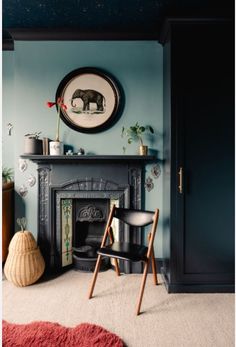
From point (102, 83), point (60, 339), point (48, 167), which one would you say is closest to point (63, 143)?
point (48, 167)

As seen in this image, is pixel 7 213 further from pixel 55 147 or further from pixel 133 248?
pixel 133 248

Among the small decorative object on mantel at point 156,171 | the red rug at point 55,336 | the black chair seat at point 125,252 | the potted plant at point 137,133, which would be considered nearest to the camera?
the red rug at point 55,336

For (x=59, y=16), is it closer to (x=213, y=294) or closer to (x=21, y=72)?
(x=21, y=72)

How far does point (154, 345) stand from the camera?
1.98 m

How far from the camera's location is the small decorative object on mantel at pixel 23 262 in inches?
111

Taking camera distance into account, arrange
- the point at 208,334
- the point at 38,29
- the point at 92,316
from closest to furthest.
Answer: the point at 208,334 → the point at 92,316 → the point at 38,29

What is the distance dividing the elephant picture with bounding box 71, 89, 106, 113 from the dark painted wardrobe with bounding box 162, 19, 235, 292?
79 cm

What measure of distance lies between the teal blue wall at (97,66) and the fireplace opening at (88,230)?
505mm

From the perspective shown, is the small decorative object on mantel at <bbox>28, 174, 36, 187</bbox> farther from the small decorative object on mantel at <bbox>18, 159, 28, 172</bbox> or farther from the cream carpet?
the cream carpet

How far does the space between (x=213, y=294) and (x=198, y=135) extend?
1.45 m

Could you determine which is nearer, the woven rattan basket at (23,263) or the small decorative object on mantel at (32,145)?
the woven rattan basket at (23,263)

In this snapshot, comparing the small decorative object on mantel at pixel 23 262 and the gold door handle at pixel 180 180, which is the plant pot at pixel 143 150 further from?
the small decorative object on mantel at pixel 23 262

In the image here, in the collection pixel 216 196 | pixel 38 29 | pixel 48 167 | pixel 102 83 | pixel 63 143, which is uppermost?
pixel 38 29

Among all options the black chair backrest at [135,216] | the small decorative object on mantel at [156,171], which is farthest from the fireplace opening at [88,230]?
the small decorative object on mantel at [156,171]
